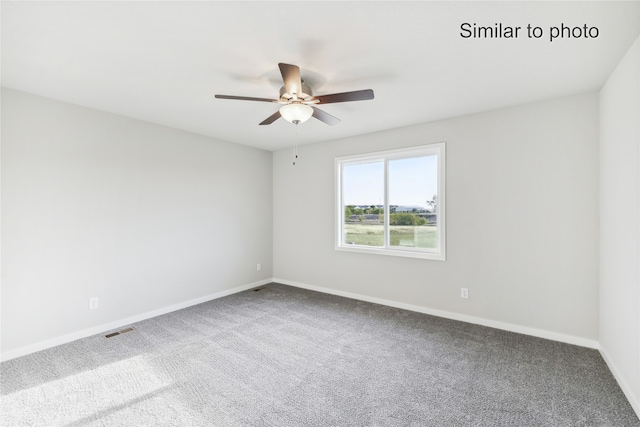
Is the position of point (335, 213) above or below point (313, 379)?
above

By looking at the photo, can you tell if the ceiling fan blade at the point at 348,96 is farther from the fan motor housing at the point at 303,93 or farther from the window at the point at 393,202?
the window at the point at 393,202

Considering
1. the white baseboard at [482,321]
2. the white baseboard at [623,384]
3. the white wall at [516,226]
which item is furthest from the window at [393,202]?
the white baseboard at [623,384]

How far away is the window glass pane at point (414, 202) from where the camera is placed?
12.3 ft

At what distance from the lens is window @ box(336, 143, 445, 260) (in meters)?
3.71

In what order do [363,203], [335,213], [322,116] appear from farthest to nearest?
[335,213] < [363,203] < [322,116]

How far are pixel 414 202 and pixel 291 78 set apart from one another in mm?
2571

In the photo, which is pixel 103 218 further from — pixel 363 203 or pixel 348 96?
pixel 363 203

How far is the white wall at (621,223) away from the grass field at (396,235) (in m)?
1.63

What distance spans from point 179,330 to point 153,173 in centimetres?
198

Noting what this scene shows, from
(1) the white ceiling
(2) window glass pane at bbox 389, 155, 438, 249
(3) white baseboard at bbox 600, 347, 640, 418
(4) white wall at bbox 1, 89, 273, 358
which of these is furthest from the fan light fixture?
(3) white baseboard at bbox 600, 347, 640, 418

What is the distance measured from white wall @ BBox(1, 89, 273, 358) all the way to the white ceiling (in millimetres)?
385

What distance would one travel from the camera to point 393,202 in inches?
162

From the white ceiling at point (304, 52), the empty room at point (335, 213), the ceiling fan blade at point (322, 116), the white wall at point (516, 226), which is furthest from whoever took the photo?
the white wall at point (516, 226)

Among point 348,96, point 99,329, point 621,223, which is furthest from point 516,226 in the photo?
point 99,329
